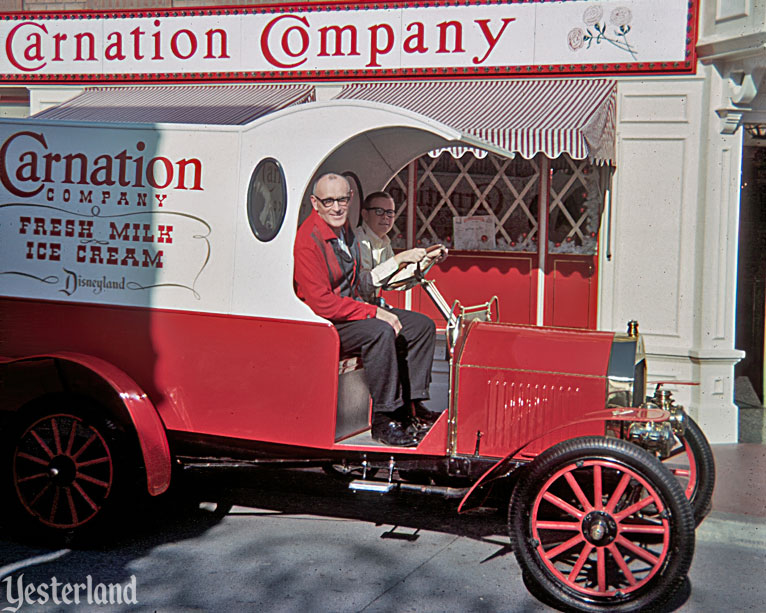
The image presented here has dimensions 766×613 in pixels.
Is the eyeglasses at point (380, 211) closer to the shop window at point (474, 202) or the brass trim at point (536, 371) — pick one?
the brass trim at point (536, 371)

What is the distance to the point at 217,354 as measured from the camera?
456 centimetres

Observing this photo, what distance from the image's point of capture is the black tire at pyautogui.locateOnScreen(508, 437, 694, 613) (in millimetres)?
3701

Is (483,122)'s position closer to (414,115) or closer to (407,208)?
(407,208)

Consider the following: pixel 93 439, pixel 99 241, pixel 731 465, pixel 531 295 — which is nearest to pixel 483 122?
pixel 531 295

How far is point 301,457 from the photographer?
458 centimetres

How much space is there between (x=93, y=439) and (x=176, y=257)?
1.00 metres

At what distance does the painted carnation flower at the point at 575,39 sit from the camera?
8234mm

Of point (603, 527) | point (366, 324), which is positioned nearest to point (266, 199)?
point (366, 324)

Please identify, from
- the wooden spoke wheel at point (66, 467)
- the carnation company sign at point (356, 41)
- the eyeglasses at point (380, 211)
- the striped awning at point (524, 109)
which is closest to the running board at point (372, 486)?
the wooden spoke wheel at point (66, 467)

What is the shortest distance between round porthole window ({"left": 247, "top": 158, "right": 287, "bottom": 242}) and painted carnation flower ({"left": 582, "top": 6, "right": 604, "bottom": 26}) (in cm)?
476

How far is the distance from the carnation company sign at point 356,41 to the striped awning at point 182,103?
0.58 feet

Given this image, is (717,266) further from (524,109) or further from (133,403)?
(133,403)

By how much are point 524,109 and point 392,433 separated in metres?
4.18

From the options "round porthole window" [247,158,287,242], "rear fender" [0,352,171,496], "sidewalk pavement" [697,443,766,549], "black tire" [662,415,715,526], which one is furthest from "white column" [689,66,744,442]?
"rear fender" [0,352,171,496]
